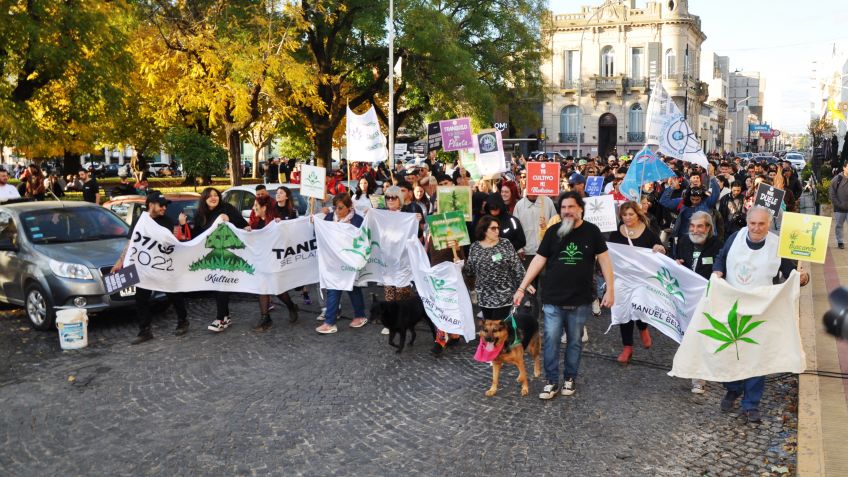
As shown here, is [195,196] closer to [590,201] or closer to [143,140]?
[590,201]

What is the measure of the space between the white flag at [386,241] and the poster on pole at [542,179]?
1.66 meters

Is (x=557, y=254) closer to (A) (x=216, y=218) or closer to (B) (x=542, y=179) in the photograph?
(B) (x=542, y=179)

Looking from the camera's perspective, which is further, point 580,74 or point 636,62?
point 580,74

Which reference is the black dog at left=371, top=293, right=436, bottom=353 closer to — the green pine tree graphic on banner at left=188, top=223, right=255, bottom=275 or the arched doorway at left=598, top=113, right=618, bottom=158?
the green pine tree graphic on banner at left=188, top=223, right=255, bottom=275

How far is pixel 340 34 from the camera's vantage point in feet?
92.6

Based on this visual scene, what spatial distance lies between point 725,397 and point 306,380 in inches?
157

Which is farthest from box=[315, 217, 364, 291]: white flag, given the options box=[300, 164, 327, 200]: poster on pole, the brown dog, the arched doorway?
the arched doorway

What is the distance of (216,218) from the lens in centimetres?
948

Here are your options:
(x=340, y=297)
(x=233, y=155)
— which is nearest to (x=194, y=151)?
(x=233, y=155)

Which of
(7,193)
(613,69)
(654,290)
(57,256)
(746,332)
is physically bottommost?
(746,332)

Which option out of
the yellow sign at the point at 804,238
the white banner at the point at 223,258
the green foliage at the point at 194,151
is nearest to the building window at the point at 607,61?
the green foliage at the point at 194,151

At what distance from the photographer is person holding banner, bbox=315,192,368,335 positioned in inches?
362

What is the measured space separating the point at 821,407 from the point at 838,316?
4.24m

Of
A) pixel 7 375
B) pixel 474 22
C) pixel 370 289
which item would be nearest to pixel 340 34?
pixel 474 22
